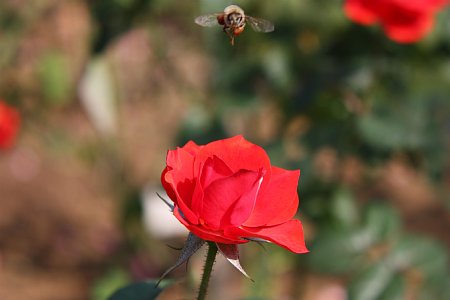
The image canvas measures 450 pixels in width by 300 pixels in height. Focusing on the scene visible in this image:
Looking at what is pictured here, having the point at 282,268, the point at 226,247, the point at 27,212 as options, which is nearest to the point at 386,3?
the point at 226,247

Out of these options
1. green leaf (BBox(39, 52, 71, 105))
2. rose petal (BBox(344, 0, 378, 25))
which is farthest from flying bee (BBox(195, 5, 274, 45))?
green leaf (BBox(39, 52, 71, 105))

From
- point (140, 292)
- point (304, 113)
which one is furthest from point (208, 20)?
point (304, 113)

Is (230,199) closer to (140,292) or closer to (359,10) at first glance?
(140,292)

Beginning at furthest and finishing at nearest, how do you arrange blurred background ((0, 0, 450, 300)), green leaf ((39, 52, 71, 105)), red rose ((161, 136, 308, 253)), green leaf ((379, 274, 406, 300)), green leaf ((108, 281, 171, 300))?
green leaf ((39, 52, 71, 105)) < blurred background ((0, 0, 450, 300)) < green leaf ((379, 274, 406, 300)) < green leaf ((108, 281, 171, 300)) < red rose ((161, 136, 308, 253))

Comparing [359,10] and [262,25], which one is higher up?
[262,25]

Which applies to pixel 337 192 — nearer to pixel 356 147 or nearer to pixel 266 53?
pixel 356 147

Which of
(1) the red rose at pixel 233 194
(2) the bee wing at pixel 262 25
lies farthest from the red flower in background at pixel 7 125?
(1) the red rose at pixel 233 194

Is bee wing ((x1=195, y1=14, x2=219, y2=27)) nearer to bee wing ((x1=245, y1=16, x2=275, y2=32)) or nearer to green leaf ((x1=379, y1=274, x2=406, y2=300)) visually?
bee wing ((x1=245, y1=16, x2=275, y2=32))
